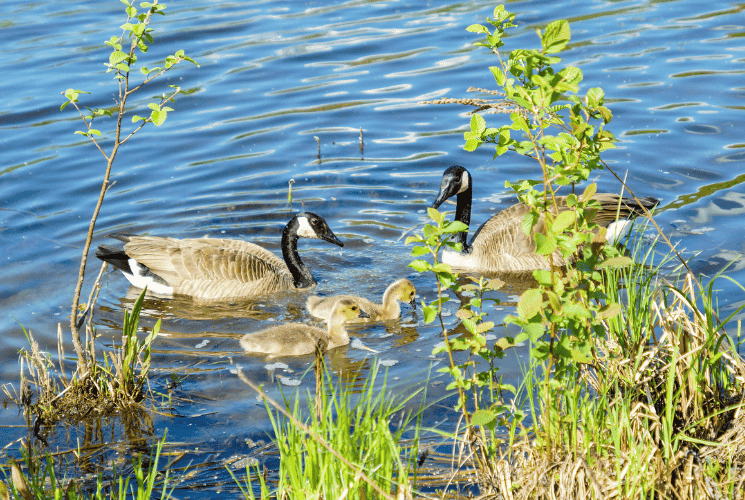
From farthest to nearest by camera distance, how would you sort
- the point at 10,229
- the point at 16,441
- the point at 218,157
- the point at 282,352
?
the point at 218,157
the point at 10,229
the point at 282,352
the point at 16,441

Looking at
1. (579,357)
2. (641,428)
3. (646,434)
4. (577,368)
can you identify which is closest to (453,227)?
(579,357)

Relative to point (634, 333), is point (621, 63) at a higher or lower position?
higher

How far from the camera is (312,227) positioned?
345 inches

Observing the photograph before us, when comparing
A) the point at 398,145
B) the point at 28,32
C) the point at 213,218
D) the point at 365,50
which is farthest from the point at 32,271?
the point at 28,32

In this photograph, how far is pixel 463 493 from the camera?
14.6ft

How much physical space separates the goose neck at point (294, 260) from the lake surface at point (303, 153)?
7.1 inches

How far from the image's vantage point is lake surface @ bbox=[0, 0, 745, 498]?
23.2 ft

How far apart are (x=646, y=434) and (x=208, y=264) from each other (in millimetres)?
5698

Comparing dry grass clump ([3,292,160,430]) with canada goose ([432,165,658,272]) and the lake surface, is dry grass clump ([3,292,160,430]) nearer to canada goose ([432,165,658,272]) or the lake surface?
the lake surface

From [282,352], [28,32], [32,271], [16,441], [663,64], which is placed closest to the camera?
[16,441]

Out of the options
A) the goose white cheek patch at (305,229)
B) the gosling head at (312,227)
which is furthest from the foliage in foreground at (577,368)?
the goose white cheek patch at (305,229)

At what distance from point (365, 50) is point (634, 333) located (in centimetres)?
1195

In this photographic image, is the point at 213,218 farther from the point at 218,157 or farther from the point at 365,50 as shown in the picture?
the point at 365,50

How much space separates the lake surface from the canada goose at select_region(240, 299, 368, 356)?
Result: 12cm
